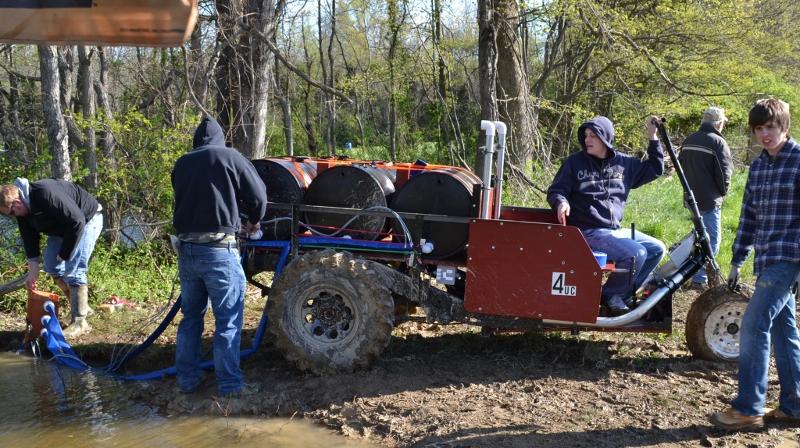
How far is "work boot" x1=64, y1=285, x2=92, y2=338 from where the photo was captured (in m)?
7.29

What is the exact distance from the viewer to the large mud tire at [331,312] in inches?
219

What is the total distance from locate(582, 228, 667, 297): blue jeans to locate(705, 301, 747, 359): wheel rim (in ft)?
1.95

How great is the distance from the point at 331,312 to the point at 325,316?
0.19 feet

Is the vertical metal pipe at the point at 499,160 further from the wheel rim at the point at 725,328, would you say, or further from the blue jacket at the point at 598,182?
the wheel rim at the point at 725,328

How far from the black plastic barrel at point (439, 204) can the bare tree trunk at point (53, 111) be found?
5042 mm

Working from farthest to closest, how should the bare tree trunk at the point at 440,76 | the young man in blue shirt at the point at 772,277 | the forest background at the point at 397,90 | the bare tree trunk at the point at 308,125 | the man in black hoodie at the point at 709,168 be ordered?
the bare tree trunk at the point at 308,125
the bare tree trunk at the point at 440,76
the forest background at the point at 397,90
the man in black hoodie at the point at 709,168
the young man in blue shirt at the point at 772,277

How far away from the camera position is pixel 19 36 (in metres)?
2.57

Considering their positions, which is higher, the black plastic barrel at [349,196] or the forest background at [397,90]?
the forest background at [397,90]

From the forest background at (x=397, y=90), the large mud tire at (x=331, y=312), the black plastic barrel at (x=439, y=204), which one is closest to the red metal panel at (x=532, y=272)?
the black plastic barrel at (x=439, y=204)

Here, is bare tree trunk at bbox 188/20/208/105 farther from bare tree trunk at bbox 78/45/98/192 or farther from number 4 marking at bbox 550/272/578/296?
number 4 marking at bbox 550/272/578/296

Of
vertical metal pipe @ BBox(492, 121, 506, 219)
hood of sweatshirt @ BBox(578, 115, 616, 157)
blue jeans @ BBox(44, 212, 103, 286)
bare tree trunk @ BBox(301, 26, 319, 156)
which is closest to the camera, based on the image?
vertical metal pipe @ BBox(492, 121, 506, 219)

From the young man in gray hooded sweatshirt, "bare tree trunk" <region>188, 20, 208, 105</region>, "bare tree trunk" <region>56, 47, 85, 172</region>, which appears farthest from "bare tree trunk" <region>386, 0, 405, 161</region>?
the young man in gray hooded sweatshirt

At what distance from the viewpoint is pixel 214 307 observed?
17.7 ft

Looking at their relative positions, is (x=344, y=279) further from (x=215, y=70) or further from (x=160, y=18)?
(x=215, y=70)
